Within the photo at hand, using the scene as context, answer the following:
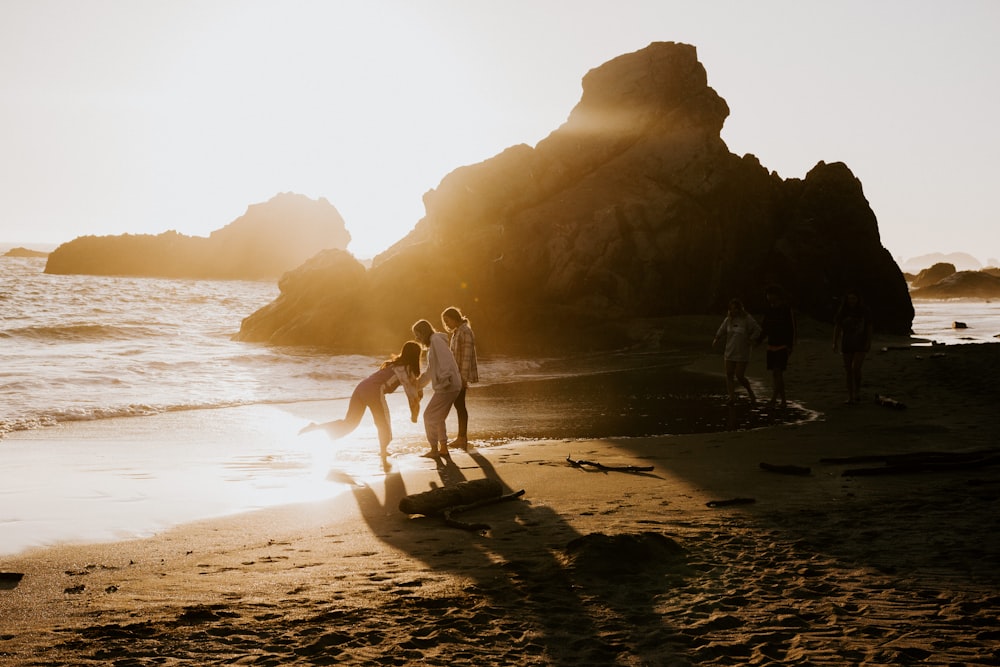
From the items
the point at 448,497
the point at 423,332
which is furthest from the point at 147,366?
the point at 448,497

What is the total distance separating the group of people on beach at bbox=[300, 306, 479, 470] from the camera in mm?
10914

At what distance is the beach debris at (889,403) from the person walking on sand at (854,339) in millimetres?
422

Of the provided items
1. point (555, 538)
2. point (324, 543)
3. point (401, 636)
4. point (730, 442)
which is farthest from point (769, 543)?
point (730, 442)

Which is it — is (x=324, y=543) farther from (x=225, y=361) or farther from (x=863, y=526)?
(x=225, y=361)

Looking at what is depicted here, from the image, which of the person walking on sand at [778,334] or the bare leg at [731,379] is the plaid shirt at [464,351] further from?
the person walking on sand at [778,334]

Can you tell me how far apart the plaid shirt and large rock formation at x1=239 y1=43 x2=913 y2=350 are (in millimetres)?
18679

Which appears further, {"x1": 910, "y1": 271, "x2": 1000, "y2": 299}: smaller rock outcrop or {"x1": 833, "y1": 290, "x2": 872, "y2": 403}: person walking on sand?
{"x1": 910, "y1": 271, "x2": 1000, "y2": 299}: smaller rock outcrop

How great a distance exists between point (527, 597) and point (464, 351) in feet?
24.7

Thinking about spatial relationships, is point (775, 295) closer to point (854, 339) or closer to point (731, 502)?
point (854, 339)

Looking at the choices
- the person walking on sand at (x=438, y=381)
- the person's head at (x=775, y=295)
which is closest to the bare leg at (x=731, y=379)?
the person's head at (x=775, y=295)

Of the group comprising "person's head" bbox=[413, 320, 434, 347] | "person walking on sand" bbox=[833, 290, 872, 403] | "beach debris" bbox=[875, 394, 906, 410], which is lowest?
"beach debris" bbox=[875, 394, 906, 410]

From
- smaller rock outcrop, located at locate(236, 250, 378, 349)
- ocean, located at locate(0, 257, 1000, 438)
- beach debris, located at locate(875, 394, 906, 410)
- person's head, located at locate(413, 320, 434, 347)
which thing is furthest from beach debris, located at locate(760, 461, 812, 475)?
smaller rock outcrop, located at locate(236, 250, 378, 349)

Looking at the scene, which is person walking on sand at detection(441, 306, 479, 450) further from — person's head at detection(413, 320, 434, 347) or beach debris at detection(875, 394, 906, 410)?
beach debris at detection(875, 394, 906, 410)

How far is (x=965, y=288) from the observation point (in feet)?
300
